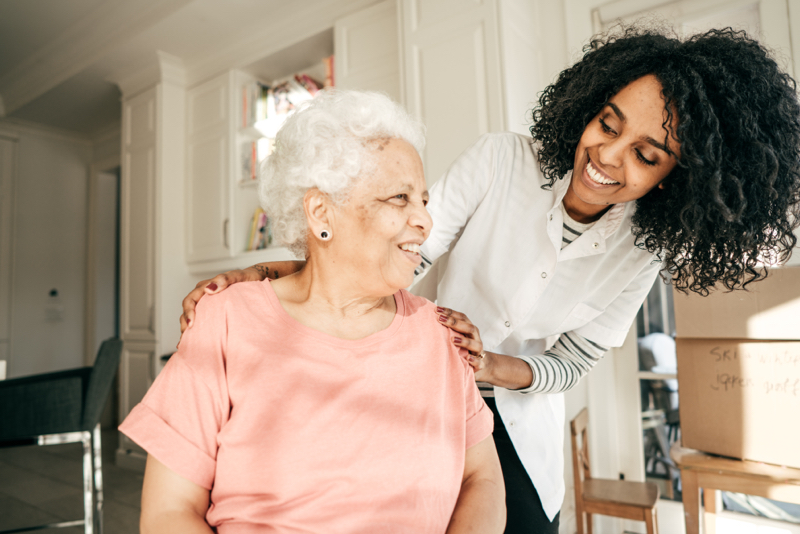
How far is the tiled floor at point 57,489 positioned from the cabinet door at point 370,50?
2.87 meters

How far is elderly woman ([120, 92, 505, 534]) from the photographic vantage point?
79 centimetres

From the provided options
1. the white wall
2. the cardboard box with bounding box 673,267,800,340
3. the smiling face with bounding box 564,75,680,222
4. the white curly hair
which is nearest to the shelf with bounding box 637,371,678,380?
the cardboard box with bounding box 673,267,800,340

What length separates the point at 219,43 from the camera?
11.9 ft

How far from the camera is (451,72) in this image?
235 centimetres

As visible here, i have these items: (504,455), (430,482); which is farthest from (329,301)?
(504,455)

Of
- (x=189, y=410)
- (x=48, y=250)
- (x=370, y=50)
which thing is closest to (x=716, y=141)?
(x=189, y=410)

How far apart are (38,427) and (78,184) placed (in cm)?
418

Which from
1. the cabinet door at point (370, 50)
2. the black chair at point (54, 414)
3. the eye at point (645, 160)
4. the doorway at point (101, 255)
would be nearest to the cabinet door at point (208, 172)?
the cabinet door at point (370, 50)

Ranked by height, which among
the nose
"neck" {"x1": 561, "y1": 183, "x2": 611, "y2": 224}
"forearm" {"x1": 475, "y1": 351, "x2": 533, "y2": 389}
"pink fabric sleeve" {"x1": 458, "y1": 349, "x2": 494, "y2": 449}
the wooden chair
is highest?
"neck" {"x1": 561, "y1": 183, "x2": 611, "y2": 224}

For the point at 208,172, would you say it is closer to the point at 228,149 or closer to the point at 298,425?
the point at 228,149

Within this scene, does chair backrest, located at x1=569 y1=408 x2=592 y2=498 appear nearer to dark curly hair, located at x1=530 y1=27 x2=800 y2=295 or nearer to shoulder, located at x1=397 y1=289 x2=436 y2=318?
dark curly hair, located at x1=530 y1=27 x2=800 y2=295

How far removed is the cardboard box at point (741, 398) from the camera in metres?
1.70

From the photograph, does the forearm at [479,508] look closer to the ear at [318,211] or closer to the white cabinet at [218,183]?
the ear at [318,211]

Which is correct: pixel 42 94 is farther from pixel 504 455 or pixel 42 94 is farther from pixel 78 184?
pixel 504 455
